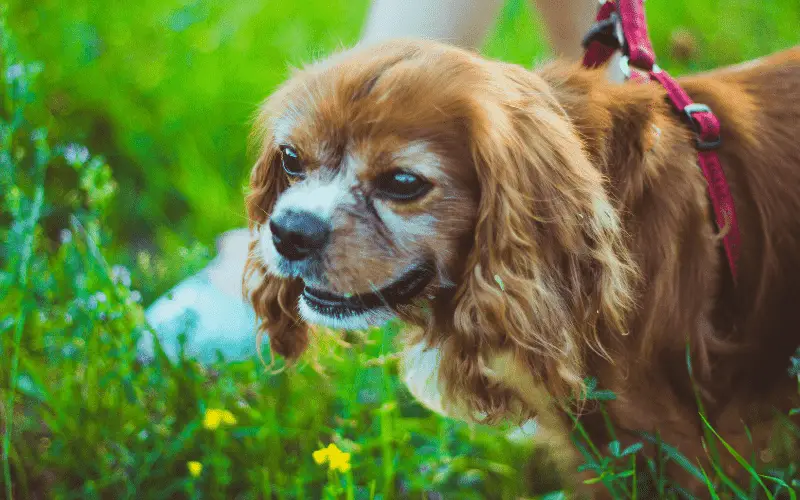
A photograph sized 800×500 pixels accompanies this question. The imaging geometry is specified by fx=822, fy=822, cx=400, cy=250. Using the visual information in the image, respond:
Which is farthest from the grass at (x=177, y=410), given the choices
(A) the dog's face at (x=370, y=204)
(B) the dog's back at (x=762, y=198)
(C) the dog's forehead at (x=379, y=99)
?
(C) the dog's forehead at (x=379, y=99)

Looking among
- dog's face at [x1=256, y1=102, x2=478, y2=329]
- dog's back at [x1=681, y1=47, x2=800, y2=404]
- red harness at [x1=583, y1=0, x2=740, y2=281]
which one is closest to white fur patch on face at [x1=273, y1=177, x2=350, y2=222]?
dog's face at [x1=256, y1=102, x2=478, y2=329]

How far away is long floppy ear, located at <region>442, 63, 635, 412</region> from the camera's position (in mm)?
1541

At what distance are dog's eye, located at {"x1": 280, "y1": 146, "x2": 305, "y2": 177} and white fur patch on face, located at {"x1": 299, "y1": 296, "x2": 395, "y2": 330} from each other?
0.95 feet

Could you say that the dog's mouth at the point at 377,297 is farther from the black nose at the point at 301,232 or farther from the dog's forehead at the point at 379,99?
the dog's forehead at the point at 379,99

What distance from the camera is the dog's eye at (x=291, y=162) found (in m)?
1.73

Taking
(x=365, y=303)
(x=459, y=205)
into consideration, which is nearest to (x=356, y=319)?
(x=365, y=303)

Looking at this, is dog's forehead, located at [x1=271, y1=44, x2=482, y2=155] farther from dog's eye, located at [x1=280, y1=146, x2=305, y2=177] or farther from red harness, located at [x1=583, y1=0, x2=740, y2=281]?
red harness, located at [x1=583, y1=0, x2=740, y2=281]

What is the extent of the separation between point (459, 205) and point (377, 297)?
10.6 inches

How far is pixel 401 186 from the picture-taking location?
157 centimetres

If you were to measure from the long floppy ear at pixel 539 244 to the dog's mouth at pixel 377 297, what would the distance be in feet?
0.29

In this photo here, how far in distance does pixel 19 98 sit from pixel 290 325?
921mm

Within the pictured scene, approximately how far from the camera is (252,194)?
193 cm

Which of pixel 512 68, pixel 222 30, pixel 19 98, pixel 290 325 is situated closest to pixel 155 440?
pixel 290 325

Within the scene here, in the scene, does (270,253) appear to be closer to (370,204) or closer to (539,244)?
(370,204)
